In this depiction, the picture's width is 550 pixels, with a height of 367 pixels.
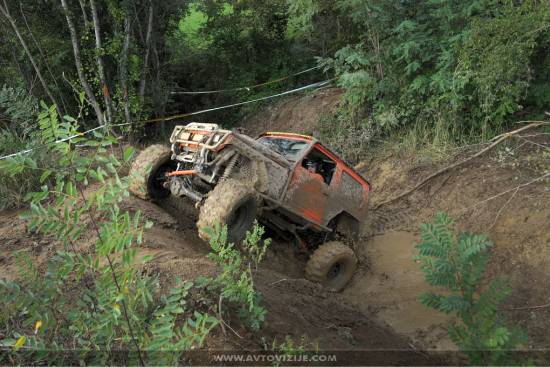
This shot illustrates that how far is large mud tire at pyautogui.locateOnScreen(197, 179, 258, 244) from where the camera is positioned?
538 centimetres

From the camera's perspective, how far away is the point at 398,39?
10.1 metres

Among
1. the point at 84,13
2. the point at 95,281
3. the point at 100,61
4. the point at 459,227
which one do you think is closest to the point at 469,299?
the point at 95,281

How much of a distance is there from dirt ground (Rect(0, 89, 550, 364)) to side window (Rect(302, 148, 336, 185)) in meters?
1.25

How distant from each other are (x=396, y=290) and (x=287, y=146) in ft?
8.99

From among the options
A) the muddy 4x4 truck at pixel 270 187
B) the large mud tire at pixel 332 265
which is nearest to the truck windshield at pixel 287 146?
the muddy 4x4 truck at pixel 270 187

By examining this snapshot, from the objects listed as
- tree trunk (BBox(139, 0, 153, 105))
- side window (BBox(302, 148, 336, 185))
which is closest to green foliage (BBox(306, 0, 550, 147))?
side window (BBox(302, 148, 336, 185))

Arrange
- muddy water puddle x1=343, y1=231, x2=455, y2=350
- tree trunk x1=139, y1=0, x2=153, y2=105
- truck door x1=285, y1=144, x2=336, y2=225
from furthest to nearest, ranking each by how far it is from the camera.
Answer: tree trunk x1=139, y1=0, x2=153, y2=105 → truck door x1=285, y1=144, x2=336, y2=225 → muddy water puddle x1=343, y1=231, x2=455, y2=350

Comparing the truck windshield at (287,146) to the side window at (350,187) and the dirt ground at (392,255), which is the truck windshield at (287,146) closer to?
the side window at (350,187)

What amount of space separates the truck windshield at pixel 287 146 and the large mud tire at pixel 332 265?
1.44 metres

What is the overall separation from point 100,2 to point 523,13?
28.7ft

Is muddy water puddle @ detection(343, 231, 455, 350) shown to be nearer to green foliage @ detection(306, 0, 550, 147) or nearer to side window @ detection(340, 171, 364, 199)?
side window @ detection(340, 171, 364, 199)

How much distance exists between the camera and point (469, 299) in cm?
299

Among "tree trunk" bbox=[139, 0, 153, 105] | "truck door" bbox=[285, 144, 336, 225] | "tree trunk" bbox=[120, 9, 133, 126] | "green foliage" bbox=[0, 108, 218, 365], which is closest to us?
"green foliage" bbox=[0, 108, 218, 365]

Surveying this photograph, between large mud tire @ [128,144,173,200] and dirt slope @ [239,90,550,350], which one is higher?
large mud tire @ [128,144,173,200]
